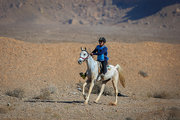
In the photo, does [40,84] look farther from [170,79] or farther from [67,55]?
[170,79]

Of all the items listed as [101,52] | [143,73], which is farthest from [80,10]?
[101,52]

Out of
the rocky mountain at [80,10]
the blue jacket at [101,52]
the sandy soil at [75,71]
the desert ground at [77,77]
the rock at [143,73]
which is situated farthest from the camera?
the rocky mountain at [80,10]

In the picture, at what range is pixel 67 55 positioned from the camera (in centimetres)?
2222

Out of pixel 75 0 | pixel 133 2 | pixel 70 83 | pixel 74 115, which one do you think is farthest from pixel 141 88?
pixel 75 0

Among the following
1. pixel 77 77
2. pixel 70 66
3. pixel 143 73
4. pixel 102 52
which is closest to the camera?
pixel 102 52

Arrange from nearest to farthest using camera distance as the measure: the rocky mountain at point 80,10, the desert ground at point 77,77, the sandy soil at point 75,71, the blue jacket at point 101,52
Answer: the blue jacket at point 101,52 → the desert ground at point 77,77 → the sandy soil at point 75,71 → the rocky mountain at point 80,10

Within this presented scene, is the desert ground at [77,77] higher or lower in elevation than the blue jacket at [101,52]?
lower

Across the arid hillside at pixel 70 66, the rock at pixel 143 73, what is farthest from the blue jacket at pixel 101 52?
the rock at pixel 143 73

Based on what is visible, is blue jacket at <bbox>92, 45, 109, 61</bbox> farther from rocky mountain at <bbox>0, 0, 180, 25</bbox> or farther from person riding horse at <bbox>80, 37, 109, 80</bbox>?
rocky mountain at <bbox>0, 0, 180, 25</bbox>

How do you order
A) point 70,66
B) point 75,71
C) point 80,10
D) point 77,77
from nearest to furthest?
point 77,77 → point 75,71 → point 70,66 → point 80,10

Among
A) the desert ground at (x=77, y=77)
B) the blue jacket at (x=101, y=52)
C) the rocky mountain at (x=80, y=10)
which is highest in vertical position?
the rocky mountain at (x=80, y=10)

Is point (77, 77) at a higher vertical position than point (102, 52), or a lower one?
lower

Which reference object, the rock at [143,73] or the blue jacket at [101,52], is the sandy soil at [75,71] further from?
the blue jacket at [101,52]

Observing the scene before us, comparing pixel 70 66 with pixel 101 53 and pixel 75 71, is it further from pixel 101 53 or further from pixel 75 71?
pixel 101 53
